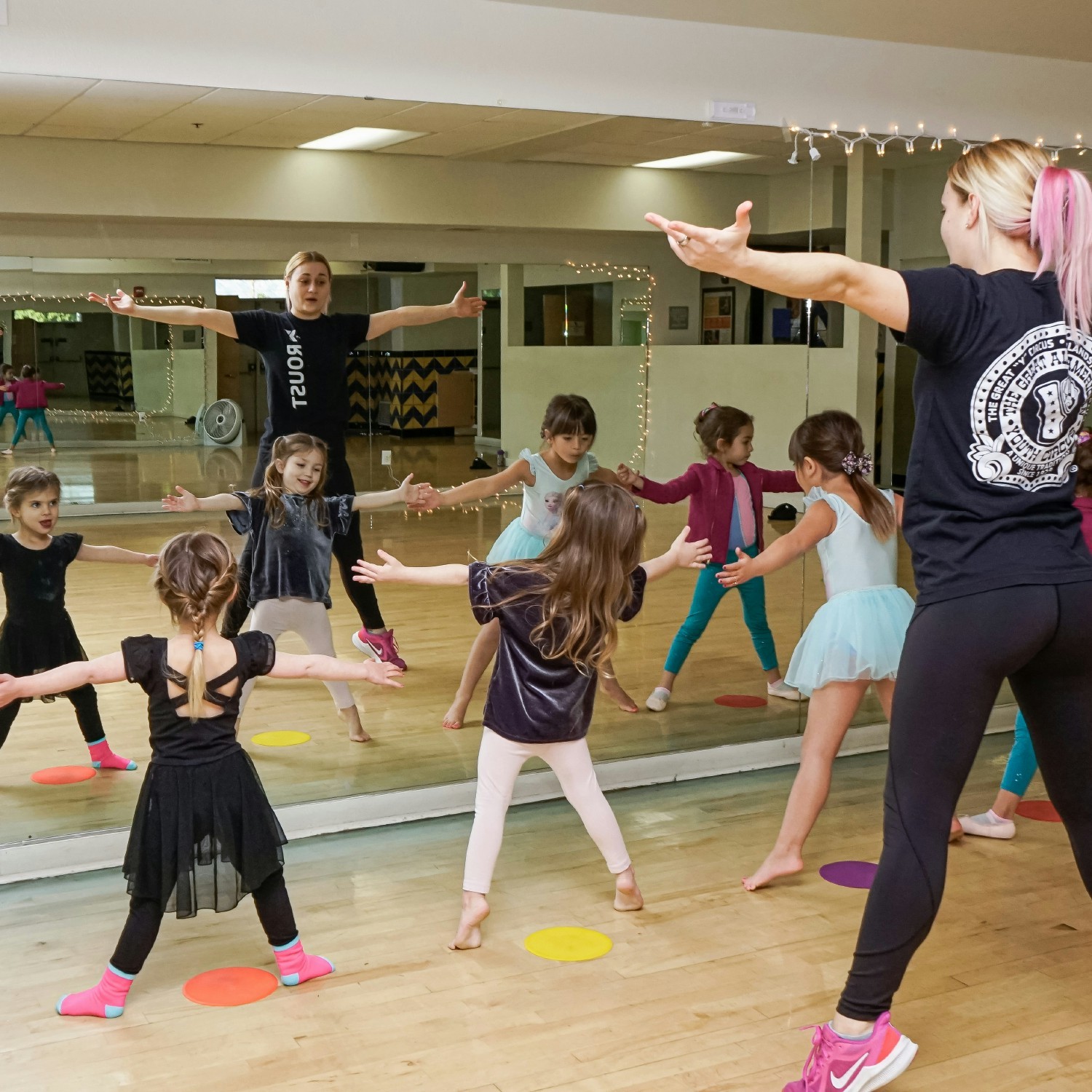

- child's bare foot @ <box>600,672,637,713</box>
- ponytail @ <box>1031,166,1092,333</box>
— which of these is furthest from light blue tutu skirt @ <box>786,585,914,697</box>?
ponytail @ <box>1031,166,1092,333</box>

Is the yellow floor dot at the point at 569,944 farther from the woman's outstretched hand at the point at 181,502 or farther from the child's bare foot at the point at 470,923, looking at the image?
the woman's outstretched hand at the point at 181,502

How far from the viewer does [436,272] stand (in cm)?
373

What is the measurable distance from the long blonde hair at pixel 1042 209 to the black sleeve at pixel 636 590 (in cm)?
122

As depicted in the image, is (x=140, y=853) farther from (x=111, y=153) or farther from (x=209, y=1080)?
(x=111, y=153)

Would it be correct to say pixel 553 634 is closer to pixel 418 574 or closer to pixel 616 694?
pixel 418 574

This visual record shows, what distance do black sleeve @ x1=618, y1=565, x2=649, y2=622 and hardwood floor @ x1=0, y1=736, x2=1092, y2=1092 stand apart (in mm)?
773

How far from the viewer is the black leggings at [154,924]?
2623 mm

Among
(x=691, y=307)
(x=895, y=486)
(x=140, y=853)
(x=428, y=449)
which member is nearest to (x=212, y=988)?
(x=140, y=853)

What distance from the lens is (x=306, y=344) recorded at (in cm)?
363

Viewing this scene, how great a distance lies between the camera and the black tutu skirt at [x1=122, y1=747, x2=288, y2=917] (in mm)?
2633

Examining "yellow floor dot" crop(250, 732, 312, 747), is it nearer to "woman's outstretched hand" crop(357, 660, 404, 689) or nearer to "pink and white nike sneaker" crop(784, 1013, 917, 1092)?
"woman's outstretched hand" crop(357, 660, 404, 689)

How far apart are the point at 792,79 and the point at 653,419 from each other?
126cm

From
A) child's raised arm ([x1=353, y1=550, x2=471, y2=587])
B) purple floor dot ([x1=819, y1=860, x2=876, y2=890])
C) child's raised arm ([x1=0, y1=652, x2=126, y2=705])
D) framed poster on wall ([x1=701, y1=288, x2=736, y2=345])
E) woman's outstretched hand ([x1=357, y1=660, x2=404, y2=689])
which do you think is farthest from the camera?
framed poster on wall ([x1=701, y1=288, x2=736, y2=345])

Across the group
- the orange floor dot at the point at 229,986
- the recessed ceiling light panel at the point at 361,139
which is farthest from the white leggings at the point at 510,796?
the recessed ceiling light panel at the point at 361,139
